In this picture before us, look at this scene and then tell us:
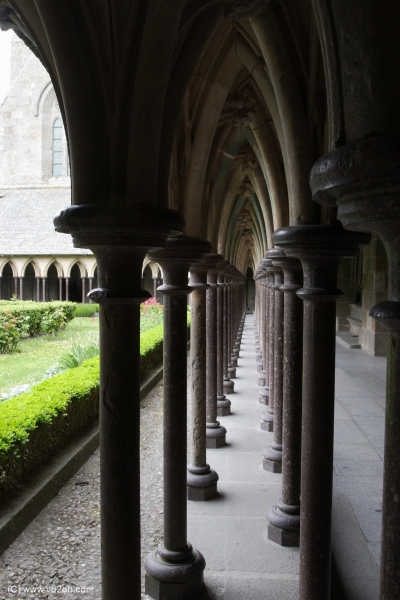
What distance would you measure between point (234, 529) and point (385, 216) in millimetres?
3358

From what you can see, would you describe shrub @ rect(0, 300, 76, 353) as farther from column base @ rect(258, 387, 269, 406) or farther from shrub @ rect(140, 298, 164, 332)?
column base @ rect(258, 387, 269, 406)

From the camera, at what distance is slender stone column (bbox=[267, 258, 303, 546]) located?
3.71 m

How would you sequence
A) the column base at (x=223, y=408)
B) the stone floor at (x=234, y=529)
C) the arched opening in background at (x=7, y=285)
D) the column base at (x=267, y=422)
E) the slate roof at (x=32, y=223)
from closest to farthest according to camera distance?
the stone floor at (x=234, y=529)
the column base at (x=267, y=422)
the column base at (x=223, y=408)
the slate roof at (x=32, y=223)
the arched opening in background at (x=7, y=285)

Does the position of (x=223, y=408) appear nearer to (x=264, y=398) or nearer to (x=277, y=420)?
(x=264, y=398)

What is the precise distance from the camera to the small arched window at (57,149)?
35531mm

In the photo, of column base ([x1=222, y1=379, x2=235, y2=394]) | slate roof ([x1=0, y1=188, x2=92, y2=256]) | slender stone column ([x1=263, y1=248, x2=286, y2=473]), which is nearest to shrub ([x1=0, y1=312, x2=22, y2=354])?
column base ([x1=222, y1=379, x2=235, y2=394])

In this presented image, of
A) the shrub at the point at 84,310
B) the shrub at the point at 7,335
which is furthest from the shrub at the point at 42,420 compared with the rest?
the shrub at the point at 84,310

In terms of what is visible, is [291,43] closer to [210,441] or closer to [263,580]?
[263,580]

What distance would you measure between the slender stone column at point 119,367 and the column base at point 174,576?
39.5 inches

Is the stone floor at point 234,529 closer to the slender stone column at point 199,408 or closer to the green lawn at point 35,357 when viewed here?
the slender stone column at point 199,408

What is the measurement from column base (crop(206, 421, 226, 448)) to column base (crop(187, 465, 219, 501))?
1211mm

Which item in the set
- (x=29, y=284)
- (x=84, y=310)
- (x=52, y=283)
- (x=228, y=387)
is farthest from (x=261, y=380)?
(x=29, y=284)

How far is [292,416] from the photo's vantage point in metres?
3.73

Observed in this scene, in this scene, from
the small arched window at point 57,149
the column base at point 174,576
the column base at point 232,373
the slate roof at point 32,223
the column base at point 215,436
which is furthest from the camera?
the small arched window at point 57,149
